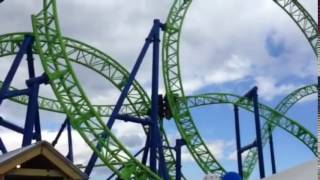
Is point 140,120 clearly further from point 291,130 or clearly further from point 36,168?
point 36,168

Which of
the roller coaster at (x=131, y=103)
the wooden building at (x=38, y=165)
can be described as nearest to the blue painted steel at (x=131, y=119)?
the roller coaster at (x=131, y=103)

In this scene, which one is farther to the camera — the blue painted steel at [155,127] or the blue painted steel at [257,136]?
the blue painted steel at [257,136]

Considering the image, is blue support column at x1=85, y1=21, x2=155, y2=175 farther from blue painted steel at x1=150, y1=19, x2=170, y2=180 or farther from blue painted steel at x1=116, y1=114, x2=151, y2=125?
blue painted steel at x1=116, y1=114, x2=151, y2=125

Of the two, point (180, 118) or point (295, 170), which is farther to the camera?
point (180, 118)

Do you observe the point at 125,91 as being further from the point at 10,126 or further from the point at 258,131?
the point at 258,131

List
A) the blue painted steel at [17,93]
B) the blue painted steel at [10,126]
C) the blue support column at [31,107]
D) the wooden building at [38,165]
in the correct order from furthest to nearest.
→ the blue painted steel at [10,126] < the blue painted steel at [17,93] < the blue support column at [31,107] < the wooden building at [38,165]

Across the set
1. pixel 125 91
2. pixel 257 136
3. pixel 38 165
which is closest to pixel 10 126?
pixel 125 91

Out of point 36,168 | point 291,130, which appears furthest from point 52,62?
point 291,130

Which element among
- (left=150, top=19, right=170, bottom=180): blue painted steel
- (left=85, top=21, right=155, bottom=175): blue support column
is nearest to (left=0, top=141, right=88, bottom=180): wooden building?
(left=85, top=21, right=155, bottom=175): blue support column

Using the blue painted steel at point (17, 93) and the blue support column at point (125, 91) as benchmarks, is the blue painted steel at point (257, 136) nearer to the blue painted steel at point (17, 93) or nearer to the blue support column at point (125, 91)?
the blue support column at point (125, 91)

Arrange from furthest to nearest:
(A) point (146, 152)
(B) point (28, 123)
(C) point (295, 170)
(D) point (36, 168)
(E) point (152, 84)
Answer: (A) point (146, 152) → (E) point (152, 84) → (B) point (28, 123) → (C) point (295, 170) → (D) point (36, 168)

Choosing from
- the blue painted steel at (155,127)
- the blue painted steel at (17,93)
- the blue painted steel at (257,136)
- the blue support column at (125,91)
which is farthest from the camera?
the blue painted steel at (257,136)

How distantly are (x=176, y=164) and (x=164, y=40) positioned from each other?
636 cm

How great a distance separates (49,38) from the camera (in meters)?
23.4
